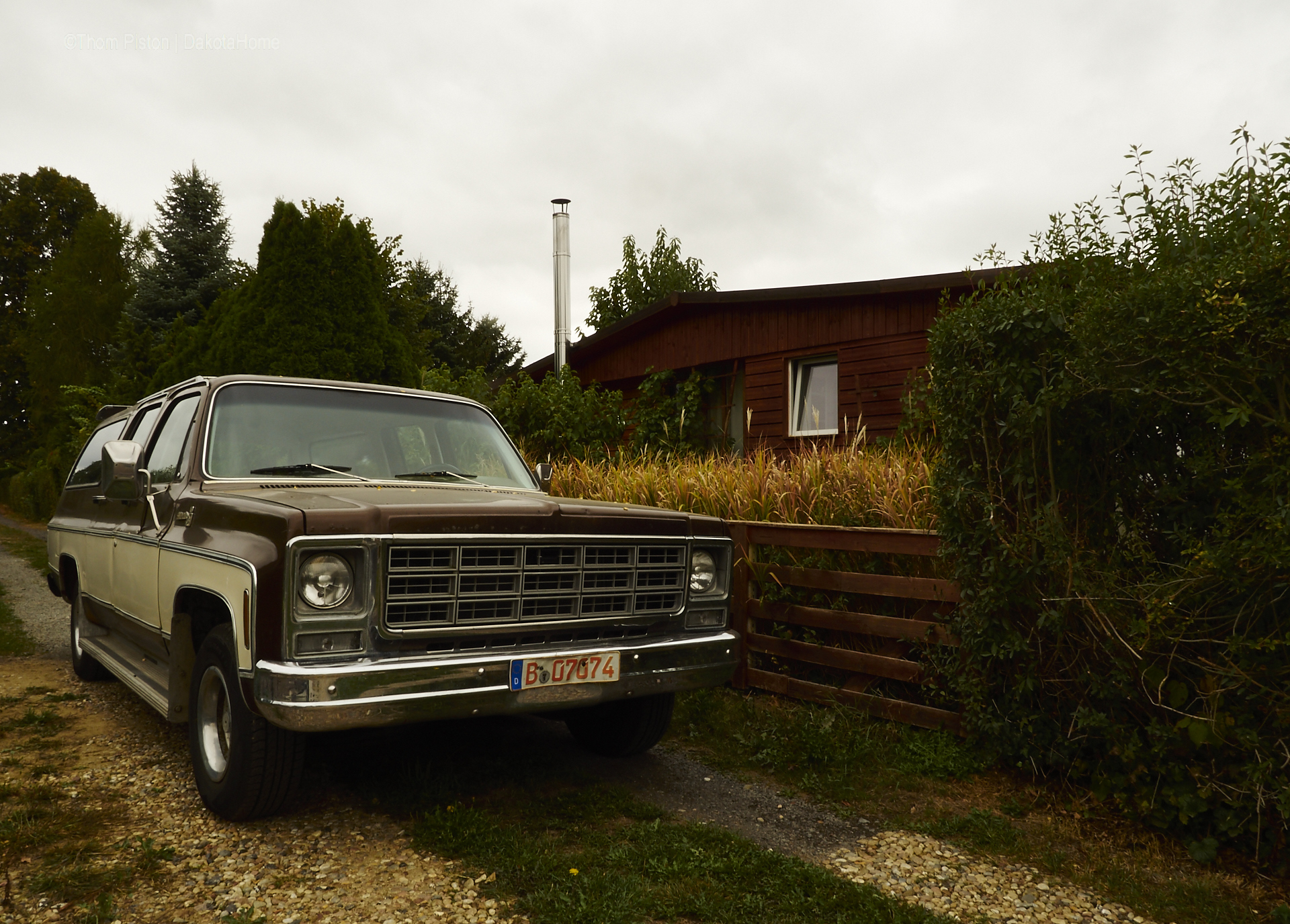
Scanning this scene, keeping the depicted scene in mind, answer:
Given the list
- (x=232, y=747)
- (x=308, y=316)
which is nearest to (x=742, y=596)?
(x=232, y=747)

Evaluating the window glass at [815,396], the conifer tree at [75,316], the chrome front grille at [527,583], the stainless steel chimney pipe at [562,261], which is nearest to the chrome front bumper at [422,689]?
the chrome front grille at [527,583]

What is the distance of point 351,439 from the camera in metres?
4.72

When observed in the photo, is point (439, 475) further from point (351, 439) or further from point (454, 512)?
point (454, 512)

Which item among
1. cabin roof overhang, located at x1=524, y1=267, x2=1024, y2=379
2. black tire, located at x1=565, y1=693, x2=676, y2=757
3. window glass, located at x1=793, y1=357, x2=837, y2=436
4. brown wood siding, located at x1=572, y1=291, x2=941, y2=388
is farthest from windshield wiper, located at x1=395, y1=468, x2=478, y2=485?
window glass, located at x1=793, y1=357, x2=837, y2=436

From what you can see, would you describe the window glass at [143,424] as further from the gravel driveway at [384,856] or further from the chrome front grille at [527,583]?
the chrome front grille at [527,583]

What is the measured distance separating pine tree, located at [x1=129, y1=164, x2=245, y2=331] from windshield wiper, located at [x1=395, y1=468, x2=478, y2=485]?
76.0ft

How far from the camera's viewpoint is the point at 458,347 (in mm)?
44531

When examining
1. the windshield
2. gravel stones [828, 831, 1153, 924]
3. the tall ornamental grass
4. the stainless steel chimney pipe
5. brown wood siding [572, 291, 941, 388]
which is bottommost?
gravel stones [828, 831, 1153, 924]

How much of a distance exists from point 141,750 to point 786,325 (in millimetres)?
10921

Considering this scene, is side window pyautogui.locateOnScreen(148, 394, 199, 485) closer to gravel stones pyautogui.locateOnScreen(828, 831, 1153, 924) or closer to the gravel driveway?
the gravel driveway

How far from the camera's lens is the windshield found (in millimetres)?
4461

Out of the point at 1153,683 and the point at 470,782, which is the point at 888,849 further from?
the point at 470,782

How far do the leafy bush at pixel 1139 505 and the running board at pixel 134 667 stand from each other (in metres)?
3.75

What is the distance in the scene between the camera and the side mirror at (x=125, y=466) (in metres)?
4.54
